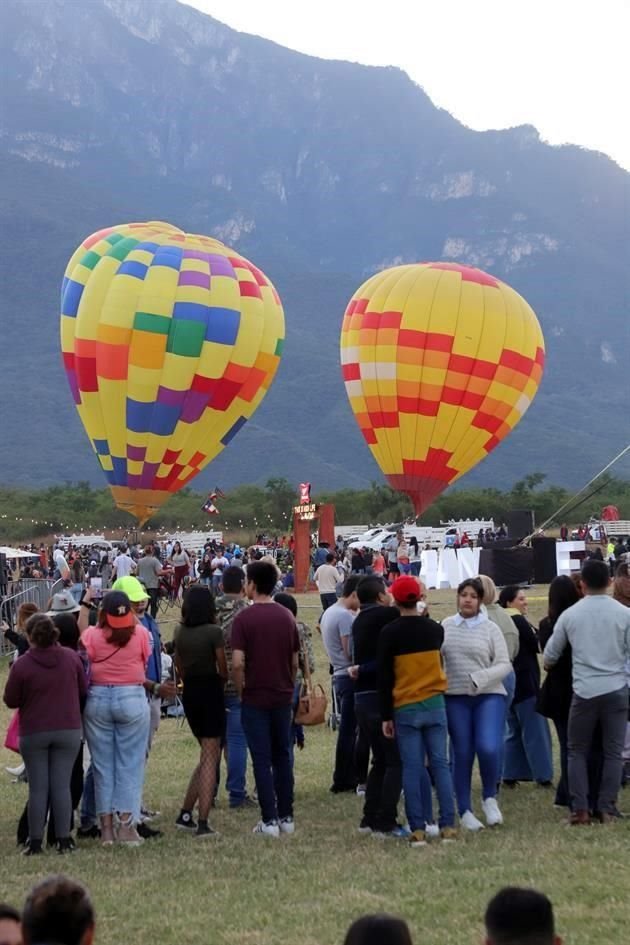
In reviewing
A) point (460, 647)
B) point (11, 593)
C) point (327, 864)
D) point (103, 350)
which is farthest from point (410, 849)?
point (103, 350)

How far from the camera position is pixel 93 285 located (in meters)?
26.4

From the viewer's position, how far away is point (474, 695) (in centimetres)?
834

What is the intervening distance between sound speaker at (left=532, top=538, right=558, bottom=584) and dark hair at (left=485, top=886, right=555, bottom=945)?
80.2ft

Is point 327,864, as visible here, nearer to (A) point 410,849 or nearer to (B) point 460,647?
(A) point 410,849

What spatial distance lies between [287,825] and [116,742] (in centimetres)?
100

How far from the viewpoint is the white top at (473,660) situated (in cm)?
829

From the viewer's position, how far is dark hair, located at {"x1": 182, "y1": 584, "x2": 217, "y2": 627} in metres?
8.71

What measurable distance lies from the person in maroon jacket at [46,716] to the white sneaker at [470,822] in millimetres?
2003

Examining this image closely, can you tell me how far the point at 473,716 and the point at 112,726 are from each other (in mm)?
1870

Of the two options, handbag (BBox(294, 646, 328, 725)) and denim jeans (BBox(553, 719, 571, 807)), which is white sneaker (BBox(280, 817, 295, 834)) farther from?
denim jeans (BBox(553, 719, 571, 807))

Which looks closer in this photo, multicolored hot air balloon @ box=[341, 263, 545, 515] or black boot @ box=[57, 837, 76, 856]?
black boot @ box=[57, 837, 76, 856]

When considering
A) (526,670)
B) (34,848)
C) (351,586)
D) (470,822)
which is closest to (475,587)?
(470,822)

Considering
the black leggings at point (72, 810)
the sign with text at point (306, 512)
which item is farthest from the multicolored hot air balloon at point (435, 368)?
the black leggings at point (72, 810)

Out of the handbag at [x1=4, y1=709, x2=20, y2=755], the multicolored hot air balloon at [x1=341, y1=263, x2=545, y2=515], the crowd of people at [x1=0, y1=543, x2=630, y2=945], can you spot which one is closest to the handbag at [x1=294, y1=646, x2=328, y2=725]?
the crowd of people at [x1=0, y1=543, x2=630, y2=945]
